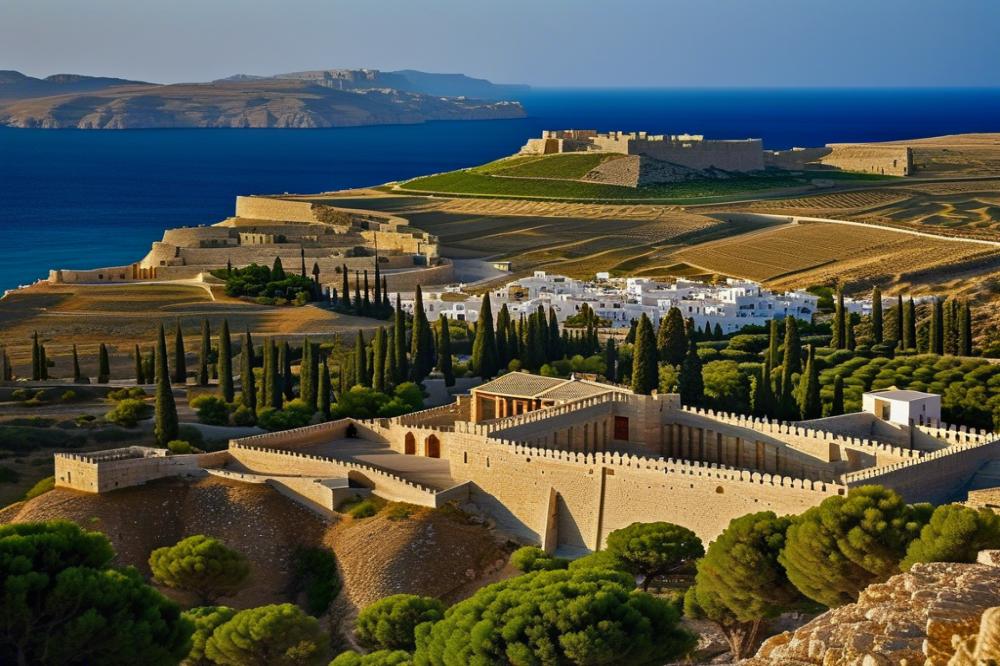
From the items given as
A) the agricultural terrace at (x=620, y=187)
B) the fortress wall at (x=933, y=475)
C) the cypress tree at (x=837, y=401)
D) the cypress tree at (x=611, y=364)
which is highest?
the fortress wall at (x=933, y=475)

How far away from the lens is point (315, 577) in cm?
3725

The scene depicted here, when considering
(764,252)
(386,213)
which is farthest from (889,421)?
(386,213)

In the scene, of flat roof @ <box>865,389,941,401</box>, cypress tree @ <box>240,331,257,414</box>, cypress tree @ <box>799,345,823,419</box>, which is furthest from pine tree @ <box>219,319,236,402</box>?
flat roof @ <box>865,389,941,401</box>

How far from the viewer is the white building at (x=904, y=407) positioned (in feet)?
136

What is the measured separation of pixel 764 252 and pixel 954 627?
263ft

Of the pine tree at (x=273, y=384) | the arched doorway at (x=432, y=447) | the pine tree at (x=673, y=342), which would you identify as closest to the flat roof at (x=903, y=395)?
the arched doorway at (x=432, y=447)

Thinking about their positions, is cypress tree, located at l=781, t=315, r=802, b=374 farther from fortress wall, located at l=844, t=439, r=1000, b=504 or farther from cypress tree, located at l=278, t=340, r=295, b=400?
fortress wall, located at l=844, t=439, r=1000, b=504

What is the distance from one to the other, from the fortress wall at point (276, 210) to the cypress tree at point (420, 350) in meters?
59.9

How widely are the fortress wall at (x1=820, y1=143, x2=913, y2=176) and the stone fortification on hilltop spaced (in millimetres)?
44198

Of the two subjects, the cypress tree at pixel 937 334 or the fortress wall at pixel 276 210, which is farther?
the fortress wall at pixel 276 210

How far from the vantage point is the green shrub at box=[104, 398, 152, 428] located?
4641 centimetres

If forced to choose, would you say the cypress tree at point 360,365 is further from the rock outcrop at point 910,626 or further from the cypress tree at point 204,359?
the rock outcrop at point 910,626

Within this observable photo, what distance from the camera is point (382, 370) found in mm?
51219

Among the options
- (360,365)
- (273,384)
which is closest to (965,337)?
(360,365)
